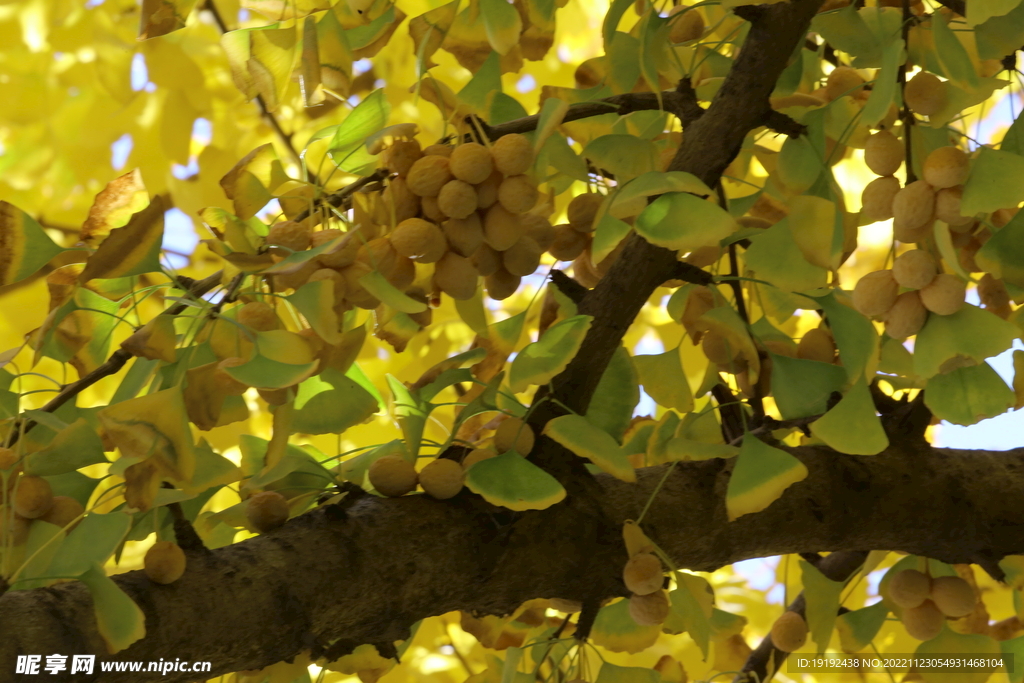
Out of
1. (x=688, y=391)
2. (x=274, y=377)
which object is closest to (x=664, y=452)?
(x=688, y=391)

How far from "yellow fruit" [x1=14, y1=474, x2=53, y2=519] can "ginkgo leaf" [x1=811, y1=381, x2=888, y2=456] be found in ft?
1.26

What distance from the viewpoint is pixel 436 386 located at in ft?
1.66

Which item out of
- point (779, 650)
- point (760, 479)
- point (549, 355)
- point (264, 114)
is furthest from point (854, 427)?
point (264, 114)

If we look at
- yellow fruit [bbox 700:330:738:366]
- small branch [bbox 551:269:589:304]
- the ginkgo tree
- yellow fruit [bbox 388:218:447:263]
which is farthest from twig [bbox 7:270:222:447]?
yellow fruit [bbox 700:330:738:366]

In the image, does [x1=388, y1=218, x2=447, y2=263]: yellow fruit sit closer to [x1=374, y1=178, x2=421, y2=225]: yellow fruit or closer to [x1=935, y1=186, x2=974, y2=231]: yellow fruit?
[x1=374, y1=178, x2=421, y2=225]: yellow fruit

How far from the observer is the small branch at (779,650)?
74 cm

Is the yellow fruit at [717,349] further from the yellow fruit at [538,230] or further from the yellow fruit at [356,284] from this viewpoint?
the yellow fruit at [356,284]

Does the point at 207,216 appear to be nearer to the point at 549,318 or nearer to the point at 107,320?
the point at 107,320

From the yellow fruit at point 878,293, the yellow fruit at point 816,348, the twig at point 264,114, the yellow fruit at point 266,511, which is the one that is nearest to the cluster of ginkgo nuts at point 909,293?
the yellow fruit at point 878,293

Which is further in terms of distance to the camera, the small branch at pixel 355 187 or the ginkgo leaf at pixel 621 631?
the ginkgo leaf at pixel 621 631

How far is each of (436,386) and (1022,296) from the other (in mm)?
321

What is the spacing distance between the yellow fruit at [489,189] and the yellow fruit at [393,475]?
0.16m

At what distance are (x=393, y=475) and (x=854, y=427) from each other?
0.25 metres

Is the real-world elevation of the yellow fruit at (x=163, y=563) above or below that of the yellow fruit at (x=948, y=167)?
below
